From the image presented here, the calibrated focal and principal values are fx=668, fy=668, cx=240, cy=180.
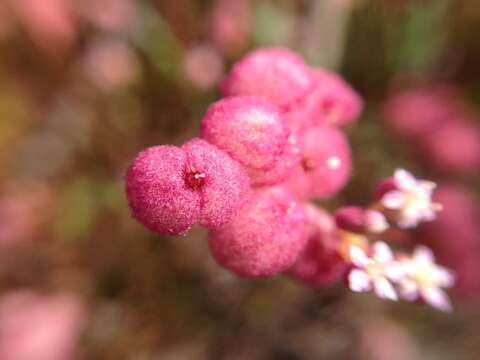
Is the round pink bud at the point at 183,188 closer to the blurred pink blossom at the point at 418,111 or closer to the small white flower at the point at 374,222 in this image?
the small white flower at the point at 374,222

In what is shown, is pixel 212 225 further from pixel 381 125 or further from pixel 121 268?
pixel 381 125

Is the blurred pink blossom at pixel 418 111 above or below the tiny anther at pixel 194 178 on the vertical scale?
below

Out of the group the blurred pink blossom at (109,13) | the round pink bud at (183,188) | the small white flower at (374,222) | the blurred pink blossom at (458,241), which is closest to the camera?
the round pink bud at (183,188)

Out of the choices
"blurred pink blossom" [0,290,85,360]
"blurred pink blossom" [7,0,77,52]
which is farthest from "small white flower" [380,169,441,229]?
"blurred pink blossom" [7,0,77,52]

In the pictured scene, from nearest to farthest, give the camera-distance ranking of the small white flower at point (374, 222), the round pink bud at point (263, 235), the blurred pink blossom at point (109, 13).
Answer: the round pink bud at point (263, 235)
the small white flower at point (374, 222)
the blurred pink blossom at point (109, 13)

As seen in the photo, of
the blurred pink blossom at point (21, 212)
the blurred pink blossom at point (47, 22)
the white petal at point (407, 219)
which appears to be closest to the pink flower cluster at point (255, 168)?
the white petal at point (407, 219)

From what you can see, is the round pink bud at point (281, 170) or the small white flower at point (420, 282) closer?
the round pink bud at point (281, 170)

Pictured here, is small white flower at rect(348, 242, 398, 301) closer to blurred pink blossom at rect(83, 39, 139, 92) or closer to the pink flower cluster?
the pink flower cluster
